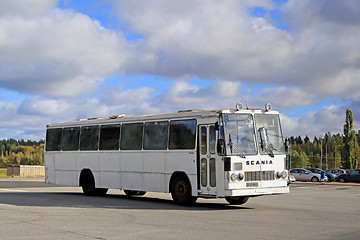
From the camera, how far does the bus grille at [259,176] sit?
17.9 meters

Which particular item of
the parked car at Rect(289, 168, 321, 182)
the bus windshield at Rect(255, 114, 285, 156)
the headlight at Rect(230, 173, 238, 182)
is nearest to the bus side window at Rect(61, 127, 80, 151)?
the bus windshield at Rect(255, 114, 285, 156)

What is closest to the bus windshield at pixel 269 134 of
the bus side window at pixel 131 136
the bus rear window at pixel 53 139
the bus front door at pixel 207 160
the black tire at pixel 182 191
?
the bus front door at pixel 207 160

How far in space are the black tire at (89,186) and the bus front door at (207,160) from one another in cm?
732

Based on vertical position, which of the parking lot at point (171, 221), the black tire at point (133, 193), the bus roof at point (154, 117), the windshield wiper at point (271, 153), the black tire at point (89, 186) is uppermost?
the bus roof at point (154, 117)

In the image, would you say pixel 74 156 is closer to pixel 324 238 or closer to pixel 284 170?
pixel 284 170

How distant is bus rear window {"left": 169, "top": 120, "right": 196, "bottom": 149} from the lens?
19.1 meters

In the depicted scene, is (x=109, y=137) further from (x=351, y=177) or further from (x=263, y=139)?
(x=351, y=177)

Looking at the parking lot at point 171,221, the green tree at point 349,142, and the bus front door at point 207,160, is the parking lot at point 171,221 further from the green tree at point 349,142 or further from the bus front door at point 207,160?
the green tree at point 349,142

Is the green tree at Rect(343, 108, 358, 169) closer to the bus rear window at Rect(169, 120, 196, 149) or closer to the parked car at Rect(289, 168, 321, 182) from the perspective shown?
the parked car at Rect(289, 168, 321, 182)

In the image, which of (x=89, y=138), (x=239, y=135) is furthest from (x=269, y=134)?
(x=89, y=138)

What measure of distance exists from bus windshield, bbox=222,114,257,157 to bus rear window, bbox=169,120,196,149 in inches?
56.2

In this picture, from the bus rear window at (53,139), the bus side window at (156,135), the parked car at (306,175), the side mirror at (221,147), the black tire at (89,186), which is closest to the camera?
the side mirror at (221,147)

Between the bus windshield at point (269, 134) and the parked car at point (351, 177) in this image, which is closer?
the bus windshield at point (269, 134)

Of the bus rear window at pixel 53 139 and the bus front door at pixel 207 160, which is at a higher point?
the bus rear window at pixel 53 139
